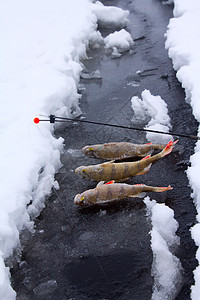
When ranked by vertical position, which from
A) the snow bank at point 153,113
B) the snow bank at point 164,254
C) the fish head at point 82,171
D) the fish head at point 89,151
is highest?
the snow bank at point 153,113

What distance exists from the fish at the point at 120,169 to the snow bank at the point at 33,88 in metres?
0.78

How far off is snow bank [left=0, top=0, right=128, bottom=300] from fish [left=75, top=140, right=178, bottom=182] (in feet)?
2.57

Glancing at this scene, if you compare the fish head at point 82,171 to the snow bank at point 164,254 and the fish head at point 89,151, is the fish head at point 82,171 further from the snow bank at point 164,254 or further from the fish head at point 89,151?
the snow bank at point 164,254

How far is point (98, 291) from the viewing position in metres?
4.96

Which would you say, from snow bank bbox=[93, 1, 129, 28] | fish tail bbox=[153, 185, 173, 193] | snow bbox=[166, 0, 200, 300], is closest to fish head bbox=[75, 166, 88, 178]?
fish tail bbox=[153, 185, 173, 193]

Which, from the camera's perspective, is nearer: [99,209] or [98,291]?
[98,291]

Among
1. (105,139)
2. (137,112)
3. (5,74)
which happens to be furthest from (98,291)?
(5,74)

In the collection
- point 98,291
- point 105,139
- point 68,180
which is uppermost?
point 105,139

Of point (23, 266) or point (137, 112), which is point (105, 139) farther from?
point (23, 266)

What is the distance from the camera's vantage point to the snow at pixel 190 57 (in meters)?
6.15

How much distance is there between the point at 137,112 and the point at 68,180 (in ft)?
9.12

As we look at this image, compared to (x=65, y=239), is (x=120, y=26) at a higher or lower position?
higher

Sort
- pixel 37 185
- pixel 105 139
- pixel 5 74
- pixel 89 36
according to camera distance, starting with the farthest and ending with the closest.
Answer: pixel 89 36
pixel 5 74
pixel 105 139
pixel 37 185

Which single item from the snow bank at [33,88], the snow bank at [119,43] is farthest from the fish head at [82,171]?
the snow bank at [119,43]
